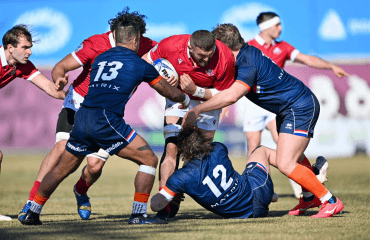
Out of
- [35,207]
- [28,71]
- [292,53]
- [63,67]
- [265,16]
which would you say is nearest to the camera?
[35,207]

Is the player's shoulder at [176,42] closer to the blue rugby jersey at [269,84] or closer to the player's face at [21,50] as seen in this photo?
the blue rugby jersey at [269,84]

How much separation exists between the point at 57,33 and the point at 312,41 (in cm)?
1069

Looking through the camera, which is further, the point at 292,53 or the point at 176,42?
the point at 292,53

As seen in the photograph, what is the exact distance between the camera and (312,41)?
18.2 m

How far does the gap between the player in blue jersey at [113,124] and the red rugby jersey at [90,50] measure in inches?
42.6

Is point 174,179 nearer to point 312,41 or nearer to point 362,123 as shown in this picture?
point 362,123

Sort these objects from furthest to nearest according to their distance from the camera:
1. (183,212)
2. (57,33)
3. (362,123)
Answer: (57,33)
(362,123)
(183,212)

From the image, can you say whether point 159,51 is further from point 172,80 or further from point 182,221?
point 182,221

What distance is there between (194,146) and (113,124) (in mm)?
763

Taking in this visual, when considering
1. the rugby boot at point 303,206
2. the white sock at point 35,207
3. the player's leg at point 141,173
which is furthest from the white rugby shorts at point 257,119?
the white sock at point 35,207

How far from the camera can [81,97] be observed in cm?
575

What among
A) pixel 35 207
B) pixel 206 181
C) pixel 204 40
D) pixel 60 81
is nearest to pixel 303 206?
pixel 206 181

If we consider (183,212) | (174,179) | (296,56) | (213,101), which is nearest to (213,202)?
(174,179)

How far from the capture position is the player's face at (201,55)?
485cm
